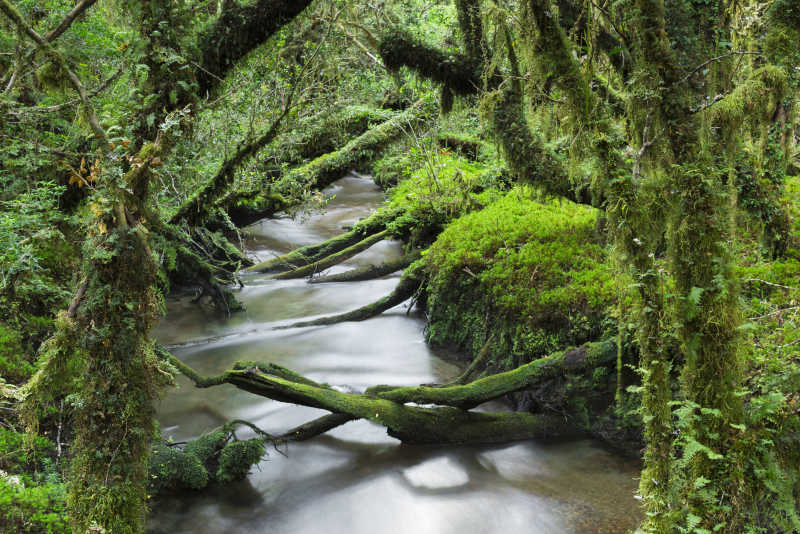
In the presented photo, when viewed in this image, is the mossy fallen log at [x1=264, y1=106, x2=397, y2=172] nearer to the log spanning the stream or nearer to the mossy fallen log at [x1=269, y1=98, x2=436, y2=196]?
the mossy fallen log at [x1=269, y1=98, x2=436, y2=196]

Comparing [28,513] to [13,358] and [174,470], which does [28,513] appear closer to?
[174,470]

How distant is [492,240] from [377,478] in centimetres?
361

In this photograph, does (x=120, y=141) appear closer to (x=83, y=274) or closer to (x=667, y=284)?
(x=83, y=274)

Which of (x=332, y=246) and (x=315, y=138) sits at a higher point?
(x=315, y=138)

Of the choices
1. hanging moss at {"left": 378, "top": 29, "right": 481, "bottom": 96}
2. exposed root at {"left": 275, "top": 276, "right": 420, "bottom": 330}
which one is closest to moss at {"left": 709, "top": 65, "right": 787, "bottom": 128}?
hanging moss at {"left": 378, "top": 29, "right": 481, "bottom": 96}

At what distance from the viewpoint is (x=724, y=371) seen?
2.66 meters

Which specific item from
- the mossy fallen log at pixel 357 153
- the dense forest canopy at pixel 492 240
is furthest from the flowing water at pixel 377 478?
the mossy fallen log at pixel 357 153

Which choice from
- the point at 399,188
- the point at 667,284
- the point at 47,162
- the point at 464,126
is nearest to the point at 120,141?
the point at 47,162

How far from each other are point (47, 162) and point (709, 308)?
500cm

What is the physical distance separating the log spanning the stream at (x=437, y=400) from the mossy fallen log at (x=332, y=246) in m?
5.18

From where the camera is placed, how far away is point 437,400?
5.07m

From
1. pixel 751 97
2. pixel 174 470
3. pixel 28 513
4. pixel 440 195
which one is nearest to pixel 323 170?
pixel 440 195

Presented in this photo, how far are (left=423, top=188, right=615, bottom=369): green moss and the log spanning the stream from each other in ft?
2.13

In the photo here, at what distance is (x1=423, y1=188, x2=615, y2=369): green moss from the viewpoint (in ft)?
18.6
